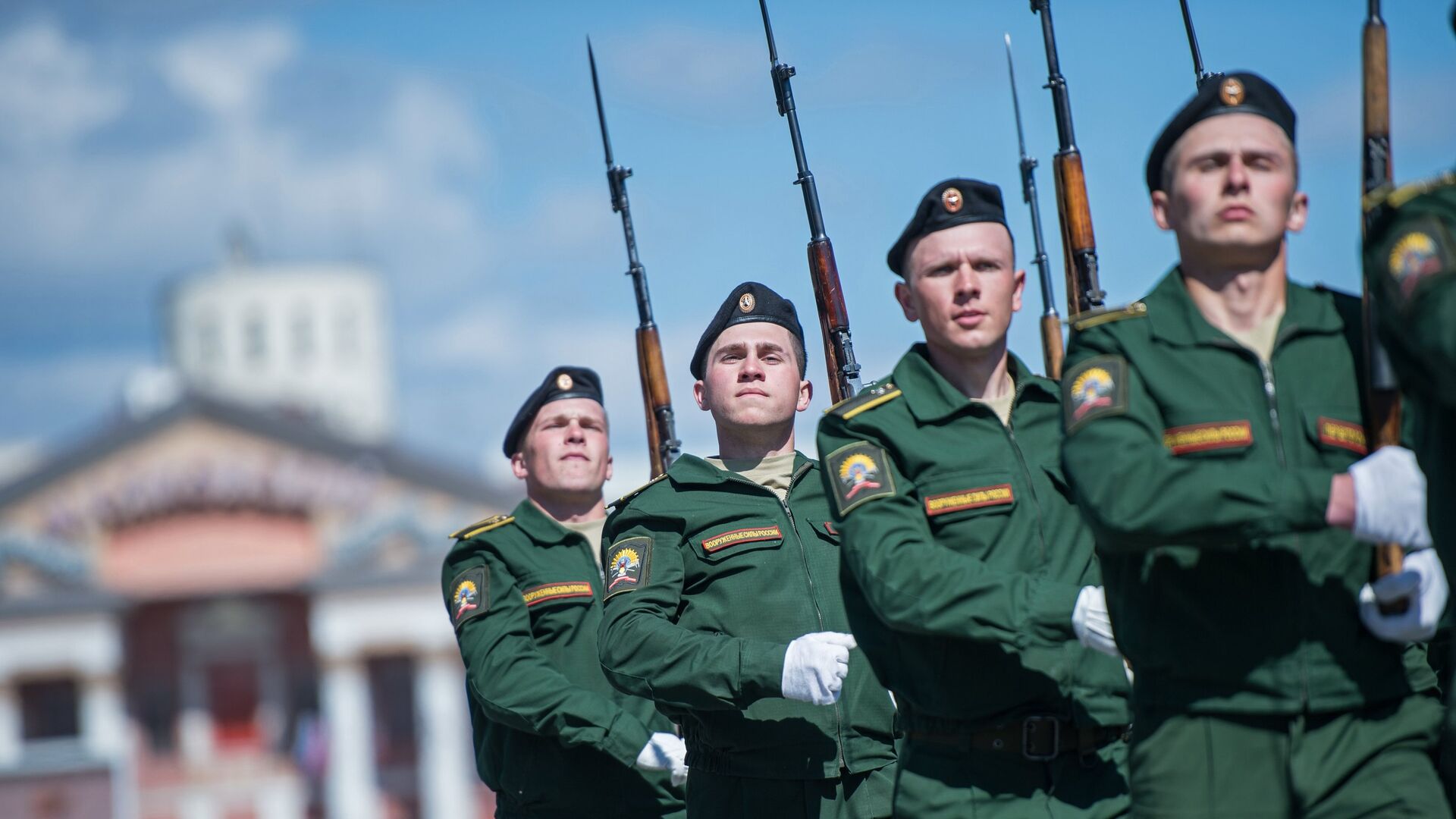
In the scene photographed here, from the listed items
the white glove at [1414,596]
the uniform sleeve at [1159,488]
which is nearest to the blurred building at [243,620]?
the uniform sleeve at [1159,488]

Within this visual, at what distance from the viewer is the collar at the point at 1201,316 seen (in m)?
3.70

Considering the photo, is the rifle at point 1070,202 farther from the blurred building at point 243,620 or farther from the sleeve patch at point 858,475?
the blurred building at point 243,620

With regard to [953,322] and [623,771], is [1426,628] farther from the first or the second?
[623,771]

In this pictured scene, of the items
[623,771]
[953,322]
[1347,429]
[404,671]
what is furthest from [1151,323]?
[404,671]

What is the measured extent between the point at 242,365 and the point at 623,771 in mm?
99065

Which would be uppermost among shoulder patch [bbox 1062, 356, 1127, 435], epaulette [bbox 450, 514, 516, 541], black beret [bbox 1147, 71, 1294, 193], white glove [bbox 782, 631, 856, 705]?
black beret [bbox 1147, 71, 1294, 193]

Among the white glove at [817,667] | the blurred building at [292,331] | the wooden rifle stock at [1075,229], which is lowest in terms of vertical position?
the white glove at [817,667]

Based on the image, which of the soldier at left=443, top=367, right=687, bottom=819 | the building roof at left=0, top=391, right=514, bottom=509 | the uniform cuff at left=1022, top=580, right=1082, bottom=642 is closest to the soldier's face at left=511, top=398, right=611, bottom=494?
the soldier at left=443, top=367, right=687, bottom=819

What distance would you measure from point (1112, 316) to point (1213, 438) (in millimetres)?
351

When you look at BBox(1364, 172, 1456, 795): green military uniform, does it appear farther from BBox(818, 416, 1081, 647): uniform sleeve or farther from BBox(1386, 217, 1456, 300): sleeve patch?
BBox(818, 416, 1081, 647): uniform sleeve

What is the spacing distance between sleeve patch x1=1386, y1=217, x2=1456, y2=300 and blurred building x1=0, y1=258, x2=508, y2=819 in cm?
3480

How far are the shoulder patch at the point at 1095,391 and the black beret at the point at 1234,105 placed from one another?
0.47 metres

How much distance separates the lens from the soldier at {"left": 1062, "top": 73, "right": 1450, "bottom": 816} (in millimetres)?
3445

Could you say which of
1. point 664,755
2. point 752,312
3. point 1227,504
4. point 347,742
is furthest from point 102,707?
point 1227,504
